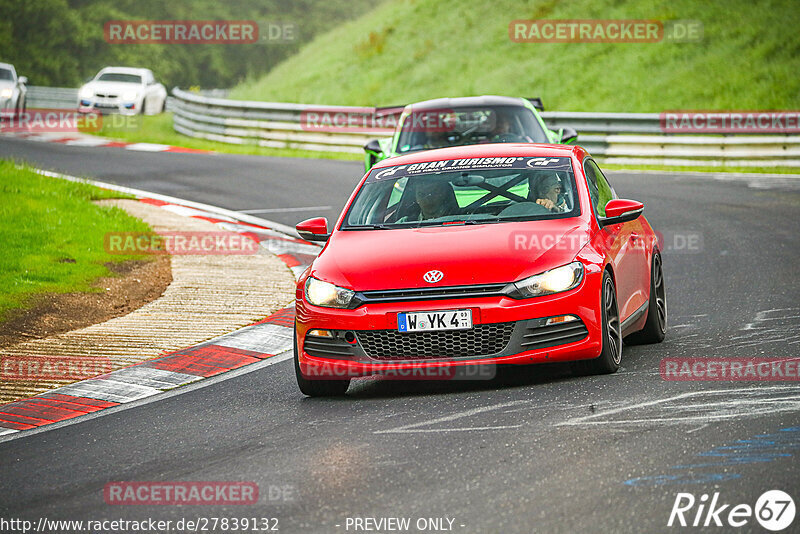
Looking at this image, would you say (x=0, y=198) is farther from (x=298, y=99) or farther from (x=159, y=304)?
(x=298, y=99)

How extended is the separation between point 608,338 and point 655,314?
148 centimetres

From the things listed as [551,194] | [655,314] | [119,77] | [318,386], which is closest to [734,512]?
[318,386]

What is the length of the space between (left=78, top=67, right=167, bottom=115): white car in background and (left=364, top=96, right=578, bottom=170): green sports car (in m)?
20.8

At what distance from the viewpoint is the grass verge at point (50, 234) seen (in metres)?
11.7

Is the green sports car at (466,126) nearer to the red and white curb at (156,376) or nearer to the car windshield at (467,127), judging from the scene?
the car windshield at (467,127)

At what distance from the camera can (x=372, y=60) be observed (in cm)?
4053

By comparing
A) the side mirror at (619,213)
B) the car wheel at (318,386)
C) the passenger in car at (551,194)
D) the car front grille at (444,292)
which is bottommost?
the car wheel at (318,386)

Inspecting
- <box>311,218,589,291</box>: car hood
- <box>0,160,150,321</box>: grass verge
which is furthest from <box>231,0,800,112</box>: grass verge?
<box>311,218,589,291</box>: car hood

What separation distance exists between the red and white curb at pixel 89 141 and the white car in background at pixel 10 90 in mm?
1704

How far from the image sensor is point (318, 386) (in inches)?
308

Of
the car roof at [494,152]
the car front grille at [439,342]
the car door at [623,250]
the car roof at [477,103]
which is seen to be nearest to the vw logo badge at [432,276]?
the car front grille at [439,342]

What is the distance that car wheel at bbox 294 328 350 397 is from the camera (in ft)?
25.6

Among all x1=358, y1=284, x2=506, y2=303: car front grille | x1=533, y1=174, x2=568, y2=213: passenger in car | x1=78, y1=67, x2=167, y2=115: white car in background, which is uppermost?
x1=533, y1=174, x2=568, y2=213: passenger in car

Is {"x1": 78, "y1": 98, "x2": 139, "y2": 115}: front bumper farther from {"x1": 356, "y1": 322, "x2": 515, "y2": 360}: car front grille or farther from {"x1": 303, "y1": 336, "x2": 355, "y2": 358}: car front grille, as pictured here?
{"x1": 356, "y1": 322, "x2": 515, "y2": 360}: car front grille
